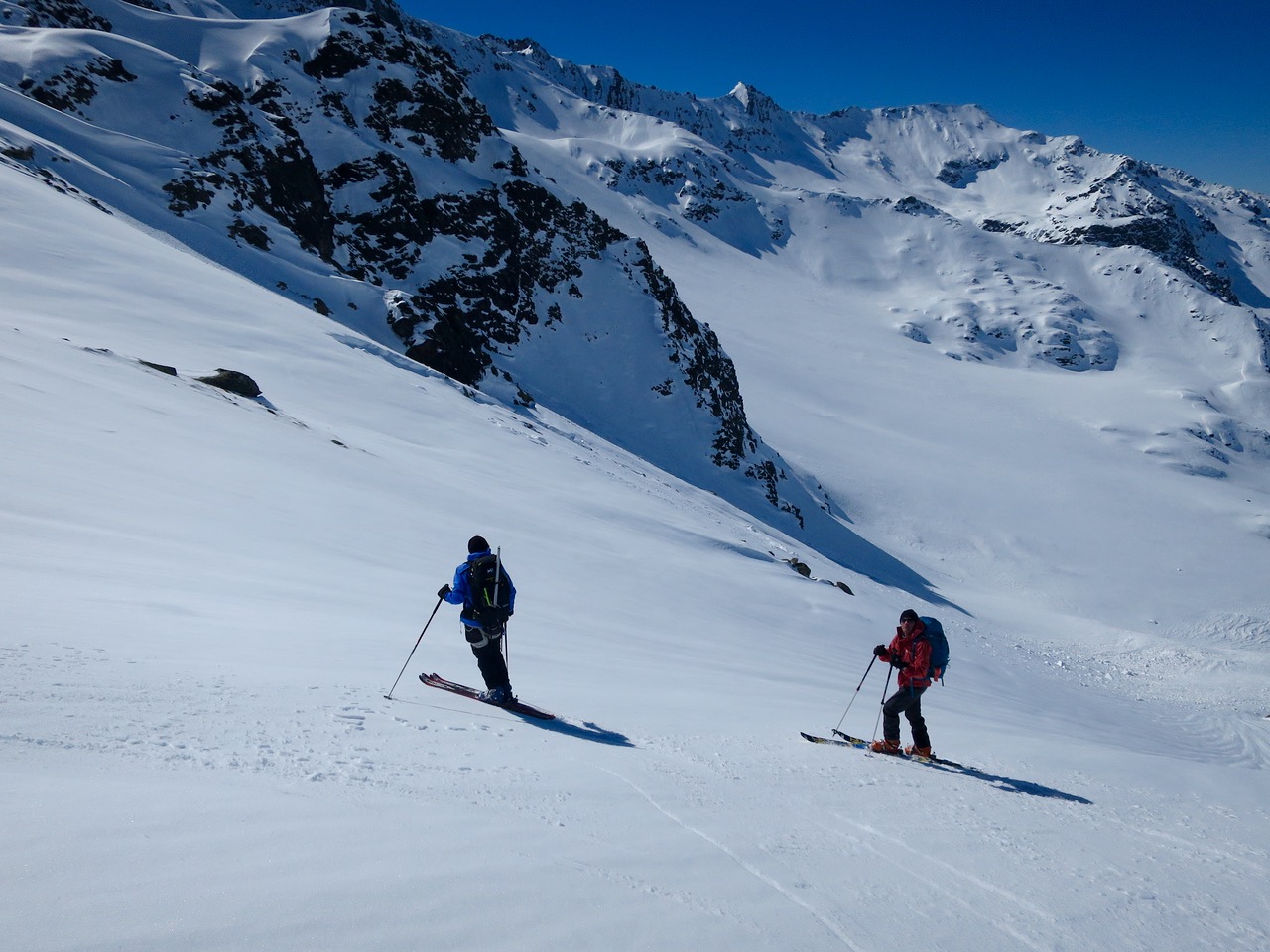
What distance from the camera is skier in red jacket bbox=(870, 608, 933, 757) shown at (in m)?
7.98

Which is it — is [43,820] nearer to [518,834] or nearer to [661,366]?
[518,834]

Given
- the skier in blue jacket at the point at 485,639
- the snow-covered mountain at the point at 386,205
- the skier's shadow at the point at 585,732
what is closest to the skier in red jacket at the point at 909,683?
the skier's shadow at the point at 585,732

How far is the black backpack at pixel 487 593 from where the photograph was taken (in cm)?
677

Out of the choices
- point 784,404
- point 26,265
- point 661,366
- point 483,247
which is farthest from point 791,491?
point 26,265

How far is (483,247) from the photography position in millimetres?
54750

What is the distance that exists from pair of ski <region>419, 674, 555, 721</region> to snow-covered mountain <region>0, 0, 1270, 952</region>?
260 millimetres

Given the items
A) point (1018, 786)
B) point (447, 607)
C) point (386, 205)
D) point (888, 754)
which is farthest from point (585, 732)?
point (386, 205)

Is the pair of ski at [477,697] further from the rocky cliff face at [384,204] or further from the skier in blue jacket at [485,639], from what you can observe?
the rocky cliff face at [384,204]

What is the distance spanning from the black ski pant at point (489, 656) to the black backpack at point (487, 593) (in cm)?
9

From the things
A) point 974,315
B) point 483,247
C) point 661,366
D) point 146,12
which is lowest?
point 661,366

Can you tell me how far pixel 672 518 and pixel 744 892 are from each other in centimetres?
1857

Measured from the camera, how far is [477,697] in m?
6.61

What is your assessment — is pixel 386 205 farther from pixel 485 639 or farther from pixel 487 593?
pixel 485 639

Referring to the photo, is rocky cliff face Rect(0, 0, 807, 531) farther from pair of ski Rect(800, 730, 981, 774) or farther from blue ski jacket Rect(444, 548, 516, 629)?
pair of ski Rect(800, 730, 981, 774)
